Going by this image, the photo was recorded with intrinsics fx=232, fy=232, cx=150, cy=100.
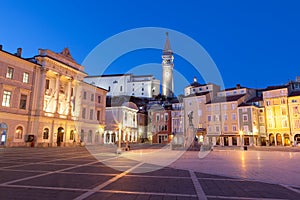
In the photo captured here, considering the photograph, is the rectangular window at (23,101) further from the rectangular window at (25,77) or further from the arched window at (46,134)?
the arched window at (46,134)

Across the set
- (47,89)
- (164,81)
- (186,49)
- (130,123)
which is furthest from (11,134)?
(164,81)

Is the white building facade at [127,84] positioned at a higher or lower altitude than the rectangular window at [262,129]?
higher

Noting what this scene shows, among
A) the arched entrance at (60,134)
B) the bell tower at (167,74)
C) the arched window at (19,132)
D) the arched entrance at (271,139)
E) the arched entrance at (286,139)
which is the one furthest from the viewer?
the bell tower at (167,74)

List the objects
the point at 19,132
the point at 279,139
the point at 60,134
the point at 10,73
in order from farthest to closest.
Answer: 1. the point at 279,139
2. the point at 60,134
3. the point at 19,132
4. the point at 10,73

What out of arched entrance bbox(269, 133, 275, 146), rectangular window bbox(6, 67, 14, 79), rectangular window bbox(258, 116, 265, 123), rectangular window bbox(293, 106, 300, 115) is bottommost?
arched entrance bbox(269, 133, 275, 146)

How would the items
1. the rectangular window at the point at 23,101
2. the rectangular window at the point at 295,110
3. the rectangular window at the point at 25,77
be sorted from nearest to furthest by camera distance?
the rectangular window at the point at 23,101
the rectangular window at the point at 25,77
the rectangular window at the point at 295,110

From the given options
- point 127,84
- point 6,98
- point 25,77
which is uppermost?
point 127,84

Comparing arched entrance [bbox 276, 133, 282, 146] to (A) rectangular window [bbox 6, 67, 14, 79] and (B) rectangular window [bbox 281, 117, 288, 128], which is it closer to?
(B) rectangular window [bbox 281, 117, 288, 128]

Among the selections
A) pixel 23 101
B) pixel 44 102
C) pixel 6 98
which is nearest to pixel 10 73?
pixel 6 98

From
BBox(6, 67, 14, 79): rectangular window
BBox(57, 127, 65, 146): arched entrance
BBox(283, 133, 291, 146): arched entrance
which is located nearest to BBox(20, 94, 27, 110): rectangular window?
BBox(6, 67, 14, 79): rectangular window

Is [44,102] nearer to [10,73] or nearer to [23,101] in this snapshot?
[23,101]

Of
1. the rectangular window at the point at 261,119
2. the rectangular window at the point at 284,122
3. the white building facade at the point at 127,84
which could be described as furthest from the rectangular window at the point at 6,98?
the white building facade at the point at 127,84

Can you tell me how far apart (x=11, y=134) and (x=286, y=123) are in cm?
5196

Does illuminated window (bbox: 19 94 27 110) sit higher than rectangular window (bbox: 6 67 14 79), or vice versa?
rectangular window (bbox: 6 67 14 79)
